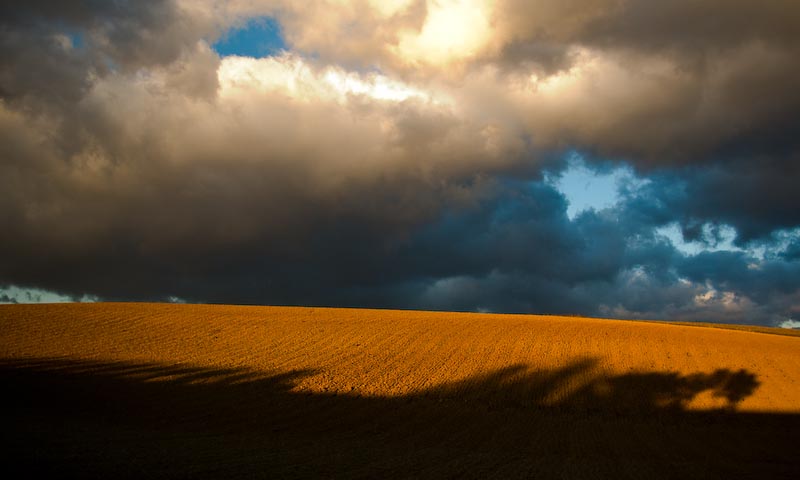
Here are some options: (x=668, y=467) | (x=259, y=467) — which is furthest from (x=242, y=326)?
(x=668, y=467)

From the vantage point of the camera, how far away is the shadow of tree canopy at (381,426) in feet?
46.0

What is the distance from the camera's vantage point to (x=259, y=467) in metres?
13.4

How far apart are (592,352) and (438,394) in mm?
13843

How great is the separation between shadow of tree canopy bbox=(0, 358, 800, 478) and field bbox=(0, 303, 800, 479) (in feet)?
0.38

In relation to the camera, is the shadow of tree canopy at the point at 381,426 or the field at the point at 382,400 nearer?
the shadow of tree canopy at the point at 381,426

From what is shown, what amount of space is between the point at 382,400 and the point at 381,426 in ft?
10.7

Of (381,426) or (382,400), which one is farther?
(382,400)

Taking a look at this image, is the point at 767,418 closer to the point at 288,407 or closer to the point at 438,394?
the point at 438,394

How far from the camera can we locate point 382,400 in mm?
24594

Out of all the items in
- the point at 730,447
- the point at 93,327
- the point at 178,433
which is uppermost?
the point at 93,327

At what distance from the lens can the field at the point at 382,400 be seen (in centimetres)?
1517

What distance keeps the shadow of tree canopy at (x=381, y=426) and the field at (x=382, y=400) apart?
0.38 feet

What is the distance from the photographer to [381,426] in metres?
21.3

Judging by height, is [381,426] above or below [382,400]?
below
